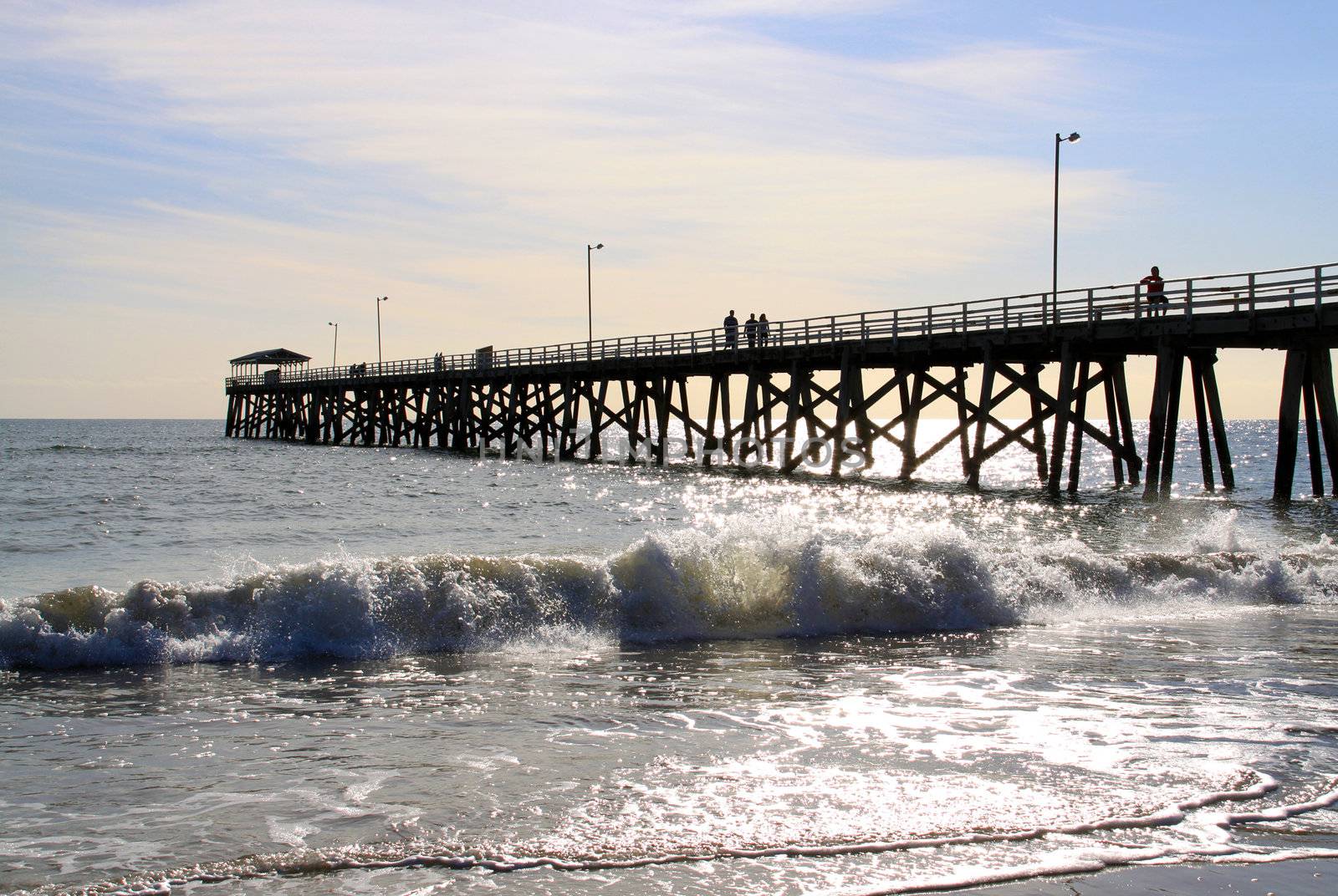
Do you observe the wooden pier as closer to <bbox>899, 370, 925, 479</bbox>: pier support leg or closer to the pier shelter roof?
<bbox>899, 370, 925, 479</bbox>: pier support leg

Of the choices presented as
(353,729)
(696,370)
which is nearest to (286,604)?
(353,729)

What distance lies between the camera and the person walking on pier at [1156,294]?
71.7 feet

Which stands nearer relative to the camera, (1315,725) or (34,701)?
(1315,725)

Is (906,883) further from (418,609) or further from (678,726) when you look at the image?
(418,609)

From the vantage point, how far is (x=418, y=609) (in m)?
9.66

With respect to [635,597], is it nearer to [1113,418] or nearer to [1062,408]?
[1062,408]

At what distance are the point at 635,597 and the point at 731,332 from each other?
23626 mm

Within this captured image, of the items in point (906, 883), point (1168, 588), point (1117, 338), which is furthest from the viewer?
point (1117, 338)

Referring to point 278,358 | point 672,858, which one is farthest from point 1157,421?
point 278,358

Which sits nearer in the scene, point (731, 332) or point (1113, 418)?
point (1113, 418)

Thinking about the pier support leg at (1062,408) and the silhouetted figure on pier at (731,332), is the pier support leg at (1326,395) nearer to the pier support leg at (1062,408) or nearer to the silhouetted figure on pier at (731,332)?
the pier support leg at (1062,408)

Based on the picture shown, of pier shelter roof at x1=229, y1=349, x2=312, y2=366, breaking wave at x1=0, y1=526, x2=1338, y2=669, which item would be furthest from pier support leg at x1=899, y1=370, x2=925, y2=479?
pier shelter roof at x1=229, y1=349, x2=312, y2=366

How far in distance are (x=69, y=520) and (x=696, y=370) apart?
65.2 feet

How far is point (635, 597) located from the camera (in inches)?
411
